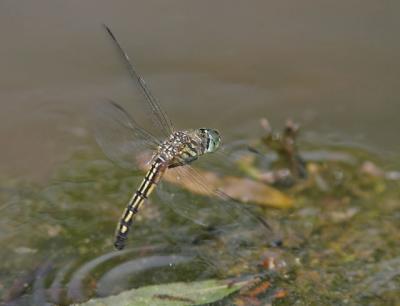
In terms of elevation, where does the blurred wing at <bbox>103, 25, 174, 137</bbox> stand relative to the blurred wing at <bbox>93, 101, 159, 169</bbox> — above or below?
above

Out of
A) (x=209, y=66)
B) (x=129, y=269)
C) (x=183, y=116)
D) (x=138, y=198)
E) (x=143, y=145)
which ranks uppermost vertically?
(x=209, y=66)

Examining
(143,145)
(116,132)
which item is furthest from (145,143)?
(116,132)

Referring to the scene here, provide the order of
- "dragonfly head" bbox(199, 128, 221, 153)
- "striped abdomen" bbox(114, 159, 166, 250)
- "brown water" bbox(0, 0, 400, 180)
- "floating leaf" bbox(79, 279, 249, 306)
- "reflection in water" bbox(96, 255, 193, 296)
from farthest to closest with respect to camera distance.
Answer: "brown water" bbox(0, 0, 400, 180)
"dragonfly head" bbox(199, 128, 221, 153)
"striped abdomen" bbox(114, 159, 166, 250)
"reflection in water" bbox(96, 255, 193, 296)
"floating leaf" bbox(79, 279, 249, 306)

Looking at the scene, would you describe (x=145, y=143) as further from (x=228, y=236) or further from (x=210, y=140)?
(x=228, y=236)

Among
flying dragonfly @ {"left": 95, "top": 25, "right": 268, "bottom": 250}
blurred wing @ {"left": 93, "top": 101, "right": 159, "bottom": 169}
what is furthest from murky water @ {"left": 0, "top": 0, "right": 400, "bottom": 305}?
blurred wing @ {"left": 93, "top": 101, "right": 159, "bottom": 169}

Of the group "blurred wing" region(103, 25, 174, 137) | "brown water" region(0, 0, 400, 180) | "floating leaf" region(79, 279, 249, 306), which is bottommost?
"floating leaf" region(79, 279, 249, 306)

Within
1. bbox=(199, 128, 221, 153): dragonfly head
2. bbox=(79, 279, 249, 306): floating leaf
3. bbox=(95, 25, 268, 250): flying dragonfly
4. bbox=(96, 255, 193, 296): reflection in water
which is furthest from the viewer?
bbox=(199, 128, 221, 153): dragonfly head

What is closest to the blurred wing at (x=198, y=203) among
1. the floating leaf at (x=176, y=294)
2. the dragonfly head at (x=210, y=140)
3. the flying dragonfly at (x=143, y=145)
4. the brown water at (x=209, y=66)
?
the flying dragonfly at (x=143, y=145)

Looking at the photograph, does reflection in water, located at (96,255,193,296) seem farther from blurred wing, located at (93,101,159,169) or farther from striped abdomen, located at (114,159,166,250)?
blurred wing, located at (93,101,159,169)
